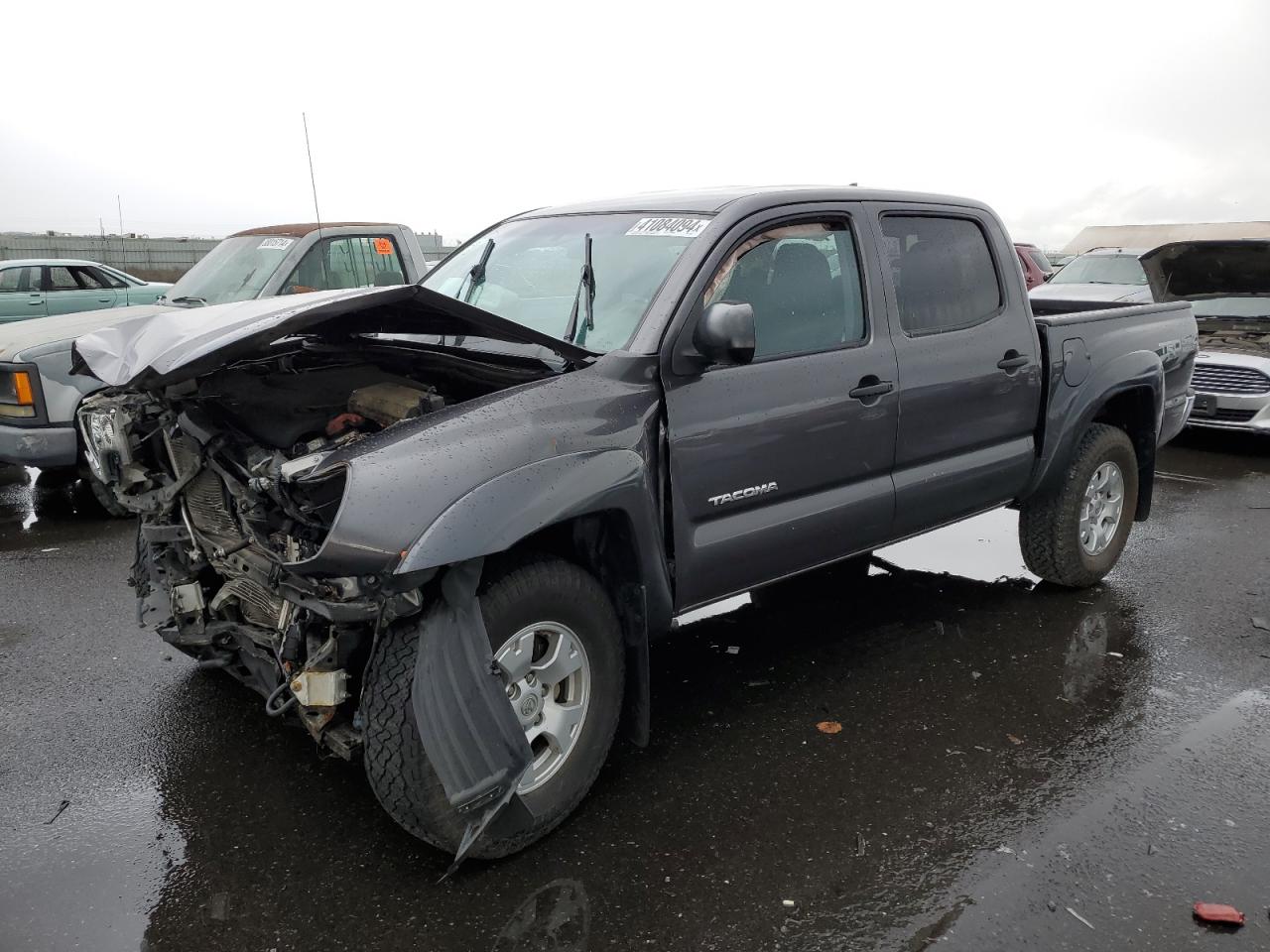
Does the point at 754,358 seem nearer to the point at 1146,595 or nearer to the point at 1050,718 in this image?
the point at 1050,718

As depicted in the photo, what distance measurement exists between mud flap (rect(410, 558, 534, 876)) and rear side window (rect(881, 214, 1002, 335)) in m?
2.30

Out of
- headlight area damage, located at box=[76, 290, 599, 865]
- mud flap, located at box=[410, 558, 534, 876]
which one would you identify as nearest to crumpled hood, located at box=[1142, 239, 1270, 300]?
headlight area damage, located at box=[76, 290, 599, 865]

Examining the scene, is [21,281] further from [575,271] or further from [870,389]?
[870,389]

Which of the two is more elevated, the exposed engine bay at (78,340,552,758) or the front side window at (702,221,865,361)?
the front side window at (702,221,865,361)

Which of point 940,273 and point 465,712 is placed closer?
point 465,712

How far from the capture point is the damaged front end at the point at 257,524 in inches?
105

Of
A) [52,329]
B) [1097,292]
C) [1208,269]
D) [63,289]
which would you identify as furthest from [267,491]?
[63,289]

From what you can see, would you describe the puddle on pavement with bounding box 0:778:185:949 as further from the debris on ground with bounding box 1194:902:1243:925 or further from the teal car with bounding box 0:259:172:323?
the teal car with bounding box 0:259:172:323

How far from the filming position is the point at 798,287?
12.2 ft

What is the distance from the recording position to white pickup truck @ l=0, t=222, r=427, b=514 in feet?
20.9

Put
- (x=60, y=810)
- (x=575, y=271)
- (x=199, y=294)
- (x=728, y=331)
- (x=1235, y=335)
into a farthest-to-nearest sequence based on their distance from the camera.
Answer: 1. (x=1235, y=335)
2. (x=199, y=294)
3. (x=575, y=271)
4. (x=60, y=810)
5. (x=728, y=331)

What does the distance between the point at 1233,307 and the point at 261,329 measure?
9.53 metres

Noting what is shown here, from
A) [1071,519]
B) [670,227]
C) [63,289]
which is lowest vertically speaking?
[1071,519]

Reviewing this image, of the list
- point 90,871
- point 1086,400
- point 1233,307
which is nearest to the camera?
point 90,871
